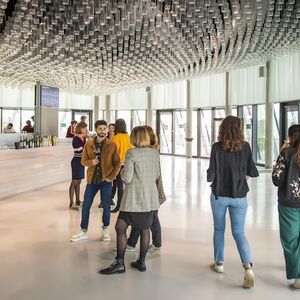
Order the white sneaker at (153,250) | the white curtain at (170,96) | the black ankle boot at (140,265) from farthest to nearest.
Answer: the white curtain at (170,96) → the white sneaker at (153,250) → the black ankle boot at (140,265)

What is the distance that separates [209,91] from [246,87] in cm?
258

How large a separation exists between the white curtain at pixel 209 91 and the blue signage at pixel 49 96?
24.0 feet

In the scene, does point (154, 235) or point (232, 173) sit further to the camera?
point (154, 235)

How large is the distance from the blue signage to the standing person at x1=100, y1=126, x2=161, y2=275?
29.8ft

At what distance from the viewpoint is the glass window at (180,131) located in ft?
67.6

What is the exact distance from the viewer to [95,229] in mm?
5637

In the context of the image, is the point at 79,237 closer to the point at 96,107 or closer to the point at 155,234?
the point at 155,234

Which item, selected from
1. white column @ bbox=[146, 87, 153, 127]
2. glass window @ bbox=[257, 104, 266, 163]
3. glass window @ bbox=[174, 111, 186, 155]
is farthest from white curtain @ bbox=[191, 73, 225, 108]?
white column @ bbox=[146, 87, 153, 127]

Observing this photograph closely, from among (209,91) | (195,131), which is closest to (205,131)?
(195,131)

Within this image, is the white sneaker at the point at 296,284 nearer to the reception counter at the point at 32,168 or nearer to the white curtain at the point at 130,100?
the reception counter at the point at 32,168

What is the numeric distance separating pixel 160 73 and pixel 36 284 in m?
10.2

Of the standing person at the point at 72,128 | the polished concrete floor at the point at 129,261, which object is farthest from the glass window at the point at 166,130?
the polished concrete floor at the point at 129,261

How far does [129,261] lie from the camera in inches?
168

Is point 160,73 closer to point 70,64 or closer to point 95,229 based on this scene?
point 70,64
